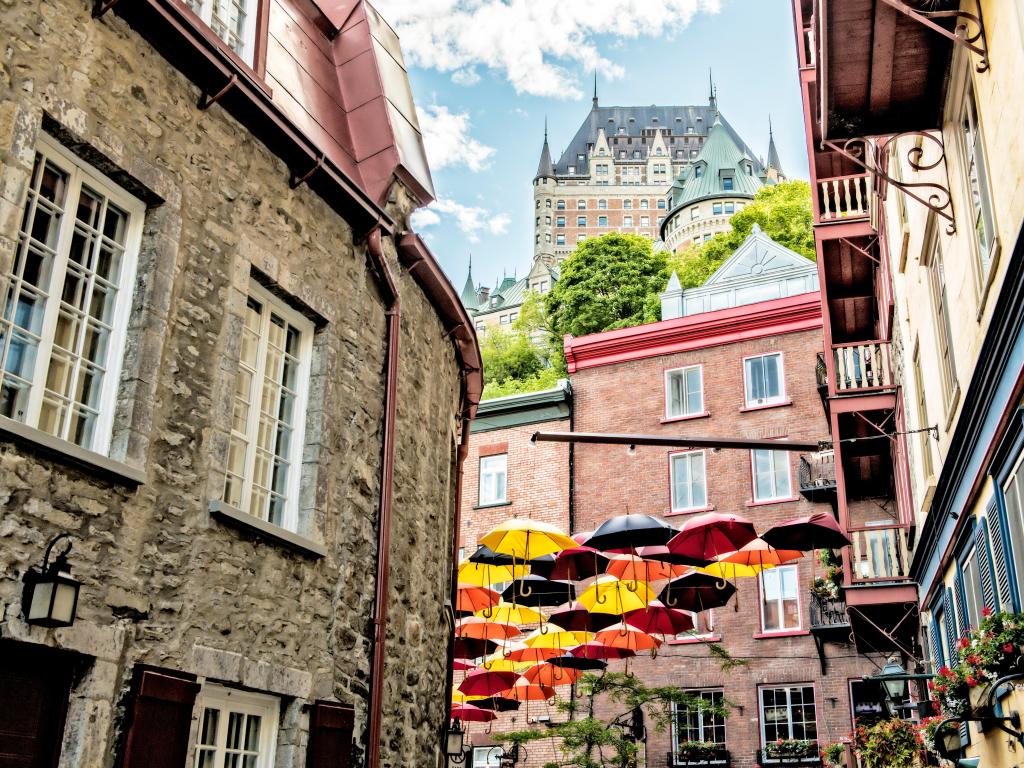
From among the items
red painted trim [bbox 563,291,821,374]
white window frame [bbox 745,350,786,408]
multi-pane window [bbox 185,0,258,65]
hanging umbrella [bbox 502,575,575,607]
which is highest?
red painted trim [bbox 563,291,821,374]

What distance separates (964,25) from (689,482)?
2128 cm

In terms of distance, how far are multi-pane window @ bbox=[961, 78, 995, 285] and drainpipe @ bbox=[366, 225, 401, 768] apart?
5234 mm

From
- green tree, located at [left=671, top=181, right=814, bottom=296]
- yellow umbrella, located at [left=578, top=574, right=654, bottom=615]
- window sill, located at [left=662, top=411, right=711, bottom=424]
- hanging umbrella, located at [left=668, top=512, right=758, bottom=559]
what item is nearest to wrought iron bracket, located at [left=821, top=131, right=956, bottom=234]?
hanging umbrella, located at [left=668, top=512, right=758, bottom=559]

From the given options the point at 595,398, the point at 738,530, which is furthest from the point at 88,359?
the point at 595,398

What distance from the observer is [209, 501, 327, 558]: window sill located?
307 inches

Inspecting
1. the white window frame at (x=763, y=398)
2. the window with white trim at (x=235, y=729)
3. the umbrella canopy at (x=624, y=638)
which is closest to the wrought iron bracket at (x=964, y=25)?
the window with white trim at (x=235, y=729)

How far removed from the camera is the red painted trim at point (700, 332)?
2847 cm

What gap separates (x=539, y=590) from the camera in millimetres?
17359

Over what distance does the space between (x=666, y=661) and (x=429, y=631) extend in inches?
643

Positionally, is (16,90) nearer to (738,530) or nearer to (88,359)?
(88,359)

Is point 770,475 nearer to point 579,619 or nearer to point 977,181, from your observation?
point 579,619

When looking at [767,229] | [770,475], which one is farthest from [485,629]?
[767,229]

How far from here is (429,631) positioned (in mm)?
11352

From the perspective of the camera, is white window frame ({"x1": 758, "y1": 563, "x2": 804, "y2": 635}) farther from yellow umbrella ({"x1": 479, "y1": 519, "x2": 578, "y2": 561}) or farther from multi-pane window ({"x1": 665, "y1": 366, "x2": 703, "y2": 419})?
yellow umbrella ({"x1": 479, "y1": 519, "x2": 578, "y2": 561})
